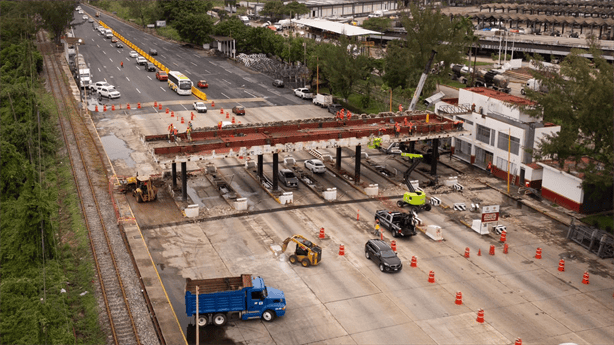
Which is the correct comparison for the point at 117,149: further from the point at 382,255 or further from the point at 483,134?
the point at 382,255

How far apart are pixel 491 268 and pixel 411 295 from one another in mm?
7624

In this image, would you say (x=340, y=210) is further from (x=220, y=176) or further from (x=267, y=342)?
(x=267, y=342)

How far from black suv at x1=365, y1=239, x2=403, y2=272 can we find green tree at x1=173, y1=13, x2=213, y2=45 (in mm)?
105857

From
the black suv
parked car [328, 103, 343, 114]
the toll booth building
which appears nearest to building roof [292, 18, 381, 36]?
parked car [328, 103, 343, 114]

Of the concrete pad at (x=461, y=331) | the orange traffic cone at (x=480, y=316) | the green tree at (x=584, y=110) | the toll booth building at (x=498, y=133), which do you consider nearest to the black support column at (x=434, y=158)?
the toll booth building at (x=498, y=133)

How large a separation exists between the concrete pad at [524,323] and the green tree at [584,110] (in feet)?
46.0

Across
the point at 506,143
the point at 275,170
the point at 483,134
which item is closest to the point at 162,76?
the point at 275,170

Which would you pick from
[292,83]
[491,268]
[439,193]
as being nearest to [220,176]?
[439,193]

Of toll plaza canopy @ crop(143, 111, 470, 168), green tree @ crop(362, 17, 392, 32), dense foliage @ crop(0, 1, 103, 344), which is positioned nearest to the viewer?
dense foliage @ crop(0, 1, 103, 344)

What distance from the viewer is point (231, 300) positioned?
37531 mm

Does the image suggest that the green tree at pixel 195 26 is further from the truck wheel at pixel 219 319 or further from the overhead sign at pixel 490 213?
the truck wheel at pixel 219 319

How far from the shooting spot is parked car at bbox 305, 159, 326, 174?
66.1 metres

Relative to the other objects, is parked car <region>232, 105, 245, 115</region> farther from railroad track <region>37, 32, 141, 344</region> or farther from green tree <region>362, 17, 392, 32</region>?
green tree <region>362, 17, 392, 32</region>

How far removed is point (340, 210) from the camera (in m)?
56.8
